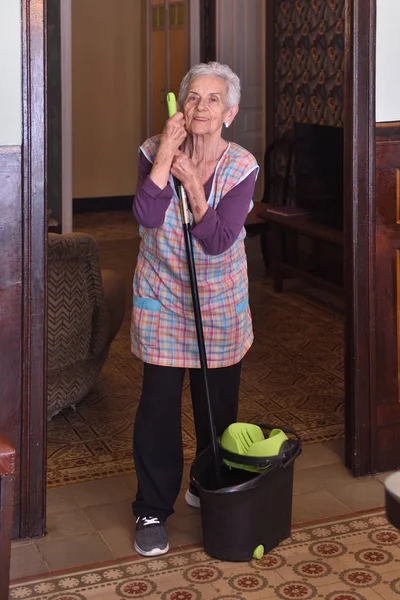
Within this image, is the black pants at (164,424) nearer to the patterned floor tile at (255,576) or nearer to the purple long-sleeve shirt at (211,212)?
the patterned floor tile at (255,576)

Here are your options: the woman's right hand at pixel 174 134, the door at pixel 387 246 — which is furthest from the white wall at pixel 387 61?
the woman's right hand at pixel 174 134

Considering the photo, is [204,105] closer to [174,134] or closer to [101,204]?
[174,134]

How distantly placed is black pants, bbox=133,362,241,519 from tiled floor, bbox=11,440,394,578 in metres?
0.18

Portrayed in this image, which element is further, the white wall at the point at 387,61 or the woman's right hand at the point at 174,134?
the white wall at the point at 387,61

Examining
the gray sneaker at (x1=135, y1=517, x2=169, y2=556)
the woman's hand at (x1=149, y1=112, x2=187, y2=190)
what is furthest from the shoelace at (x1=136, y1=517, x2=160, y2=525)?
the woman's hand at (x1=149, y1=112, x2=187, y2=190)

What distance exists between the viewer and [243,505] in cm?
339

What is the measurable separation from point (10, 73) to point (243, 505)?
5.66ft

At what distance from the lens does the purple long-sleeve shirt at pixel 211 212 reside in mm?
3232

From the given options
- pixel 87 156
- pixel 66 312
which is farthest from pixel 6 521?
pixel 87 156

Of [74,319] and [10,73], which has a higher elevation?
[10,73]

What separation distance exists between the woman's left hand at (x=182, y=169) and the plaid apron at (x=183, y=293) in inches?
5.6

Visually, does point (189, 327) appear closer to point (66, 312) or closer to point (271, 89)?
point (66, 312)

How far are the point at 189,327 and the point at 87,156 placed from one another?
29.2 feet

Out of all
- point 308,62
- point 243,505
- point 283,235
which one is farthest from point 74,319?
point 308,62
